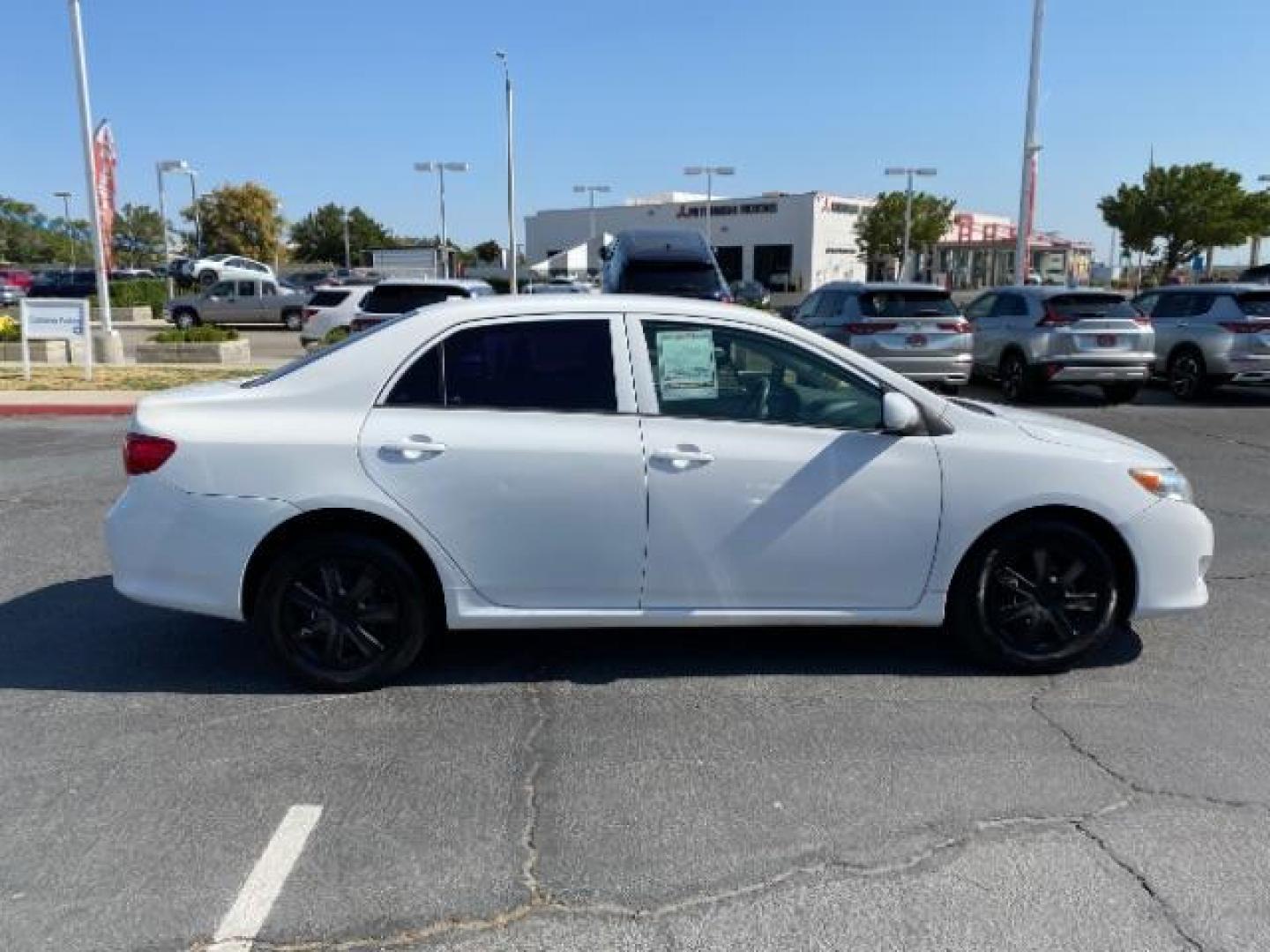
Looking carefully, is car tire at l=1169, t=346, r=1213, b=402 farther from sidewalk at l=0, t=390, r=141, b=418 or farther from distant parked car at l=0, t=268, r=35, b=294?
distant parked car at l=0, t=268, r=35, b=294

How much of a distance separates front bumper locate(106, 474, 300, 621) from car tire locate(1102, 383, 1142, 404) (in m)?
13.2

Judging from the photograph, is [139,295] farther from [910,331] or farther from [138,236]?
[138,236]

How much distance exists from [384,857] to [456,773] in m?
0.54

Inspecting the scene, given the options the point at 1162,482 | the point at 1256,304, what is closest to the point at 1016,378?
the point at 1256,304

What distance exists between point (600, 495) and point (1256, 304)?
13.6 meters

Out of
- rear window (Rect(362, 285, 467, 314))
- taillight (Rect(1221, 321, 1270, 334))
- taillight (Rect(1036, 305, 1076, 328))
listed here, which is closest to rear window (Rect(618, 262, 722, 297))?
rear window (Rect(362, 285, 467, 314))

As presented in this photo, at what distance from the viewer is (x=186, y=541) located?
4.02m

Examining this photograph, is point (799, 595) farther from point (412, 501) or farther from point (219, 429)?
point (219, 429)

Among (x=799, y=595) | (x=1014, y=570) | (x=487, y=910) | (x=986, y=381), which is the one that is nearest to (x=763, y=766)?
(x=799, y=595)

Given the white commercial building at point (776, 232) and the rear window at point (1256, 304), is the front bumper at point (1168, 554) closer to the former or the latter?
the rear window at point (1256, 304)

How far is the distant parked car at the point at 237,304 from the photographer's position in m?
30.8

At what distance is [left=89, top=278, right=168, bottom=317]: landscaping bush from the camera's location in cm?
3612

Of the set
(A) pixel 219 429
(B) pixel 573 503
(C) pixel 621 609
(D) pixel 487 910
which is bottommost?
(D) pixel 487 910

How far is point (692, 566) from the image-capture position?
4.11m
